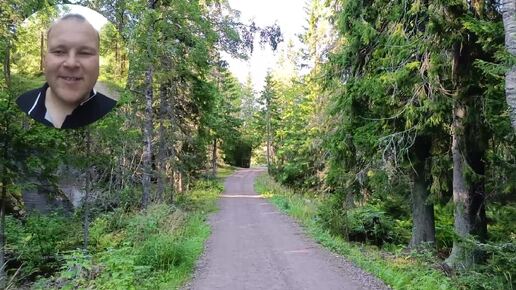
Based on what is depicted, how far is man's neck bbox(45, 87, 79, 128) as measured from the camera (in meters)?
1.51

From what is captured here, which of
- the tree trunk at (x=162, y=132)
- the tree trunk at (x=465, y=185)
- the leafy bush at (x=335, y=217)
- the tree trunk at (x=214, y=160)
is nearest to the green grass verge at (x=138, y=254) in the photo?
the tree trunk at (x=162, y=132)

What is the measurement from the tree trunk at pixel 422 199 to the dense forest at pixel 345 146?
41 millimetres

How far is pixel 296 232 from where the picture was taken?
51.9 ft

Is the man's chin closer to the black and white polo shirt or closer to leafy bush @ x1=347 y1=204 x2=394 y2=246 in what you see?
the black and white polo shirt

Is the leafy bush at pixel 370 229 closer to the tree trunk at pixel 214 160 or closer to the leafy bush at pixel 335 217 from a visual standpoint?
the leafy bush at pixel 335 217

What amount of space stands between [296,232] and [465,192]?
21.2 feet

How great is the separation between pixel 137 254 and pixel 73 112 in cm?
875

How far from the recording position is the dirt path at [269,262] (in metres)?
9.26

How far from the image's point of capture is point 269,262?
36.6ft

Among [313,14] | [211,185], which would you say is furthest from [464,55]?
[211,185]

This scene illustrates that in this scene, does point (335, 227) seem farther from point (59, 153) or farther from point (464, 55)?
point (59, 153)

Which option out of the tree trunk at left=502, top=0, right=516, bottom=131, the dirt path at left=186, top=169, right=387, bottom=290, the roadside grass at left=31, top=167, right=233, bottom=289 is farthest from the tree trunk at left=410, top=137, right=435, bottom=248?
the tree trunk at left=502, top=0, right=516, bottom=131

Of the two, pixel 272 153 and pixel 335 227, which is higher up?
pixel 272 153

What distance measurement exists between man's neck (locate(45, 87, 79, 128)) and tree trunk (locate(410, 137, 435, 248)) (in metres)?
13.1
